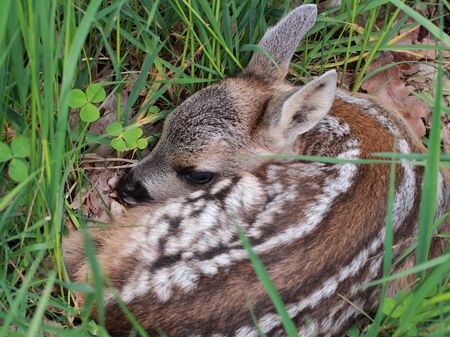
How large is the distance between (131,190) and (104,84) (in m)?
0.71

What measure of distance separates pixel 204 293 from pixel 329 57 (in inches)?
89.4

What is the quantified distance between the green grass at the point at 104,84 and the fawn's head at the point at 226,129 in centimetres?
21

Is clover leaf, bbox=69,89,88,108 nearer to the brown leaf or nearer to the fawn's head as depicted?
the fawn's head

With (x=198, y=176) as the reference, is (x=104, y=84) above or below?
above

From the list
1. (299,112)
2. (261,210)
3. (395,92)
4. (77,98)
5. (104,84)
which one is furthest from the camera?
(395,92)

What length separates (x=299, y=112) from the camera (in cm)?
407

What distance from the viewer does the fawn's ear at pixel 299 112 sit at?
12.6ft

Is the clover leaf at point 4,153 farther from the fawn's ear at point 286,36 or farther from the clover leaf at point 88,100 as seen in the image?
the fawn's ear at point 286,36

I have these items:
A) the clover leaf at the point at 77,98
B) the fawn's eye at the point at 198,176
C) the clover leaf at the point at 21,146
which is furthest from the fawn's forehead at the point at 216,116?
the clover leaf at the point at 21,146

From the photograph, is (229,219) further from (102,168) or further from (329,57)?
(329,57)

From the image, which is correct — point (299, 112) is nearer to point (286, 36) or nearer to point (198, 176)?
point (286, 36)

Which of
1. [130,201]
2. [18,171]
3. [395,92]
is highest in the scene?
[18,171]

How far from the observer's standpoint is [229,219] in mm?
3572

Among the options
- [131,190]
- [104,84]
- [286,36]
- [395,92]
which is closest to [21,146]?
[104,84]
